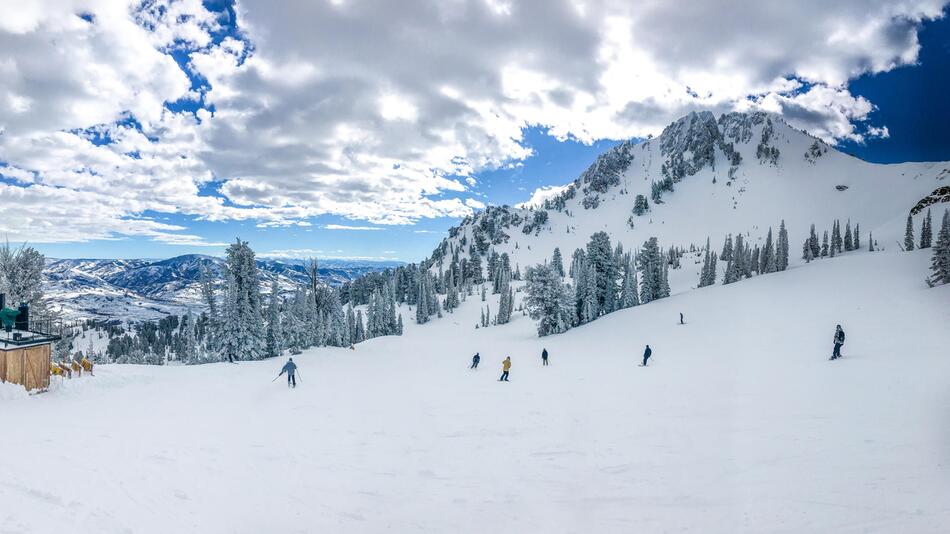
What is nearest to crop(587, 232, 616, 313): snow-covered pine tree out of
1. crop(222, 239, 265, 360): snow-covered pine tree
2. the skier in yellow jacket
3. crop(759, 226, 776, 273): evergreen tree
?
crop(222, 239, 265, 360): snow-covered pine tree

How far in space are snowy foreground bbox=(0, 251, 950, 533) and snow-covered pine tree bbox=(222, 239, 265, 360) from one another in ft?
42.3

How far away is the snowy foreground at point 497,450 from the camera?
920 centimetres

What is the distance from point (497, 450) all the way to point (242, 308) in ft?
117

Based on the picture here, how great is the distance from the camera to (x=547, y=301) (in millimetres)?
58938

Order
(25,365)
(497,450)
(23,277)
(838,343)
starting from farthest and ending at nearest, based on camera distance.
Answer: (23,277) → (838,343) → (25,365) → (497,450)

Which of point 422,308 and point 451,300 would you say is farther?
point 451,300

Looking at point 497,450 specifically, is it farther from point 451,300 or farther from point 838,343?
point 451,300

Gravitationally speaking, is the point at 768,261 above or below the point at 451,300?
above

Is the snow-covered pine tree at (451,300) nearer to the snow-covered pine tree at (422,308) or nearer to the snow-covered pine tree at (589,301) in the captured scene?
the snow-covered pine tree at (422,308)

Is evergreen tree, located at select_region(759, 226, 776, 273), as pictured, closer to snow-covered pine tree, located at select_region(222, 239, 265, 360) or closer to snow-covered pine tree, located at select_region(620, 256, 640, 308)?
snow-covered pine tree, located at select_region(620, 256, 640, 308)

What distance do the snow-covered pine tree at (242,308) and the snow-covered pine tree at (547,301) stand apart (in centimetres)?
3435

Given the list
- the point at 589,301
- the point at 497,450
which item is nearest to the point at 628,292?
the point at 589,301

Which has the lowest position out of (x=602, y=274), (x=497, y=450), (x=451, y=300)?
(x=497, y=450)

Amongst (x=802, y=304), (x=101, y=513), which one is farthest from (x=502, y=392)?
(x=802, y=304)
